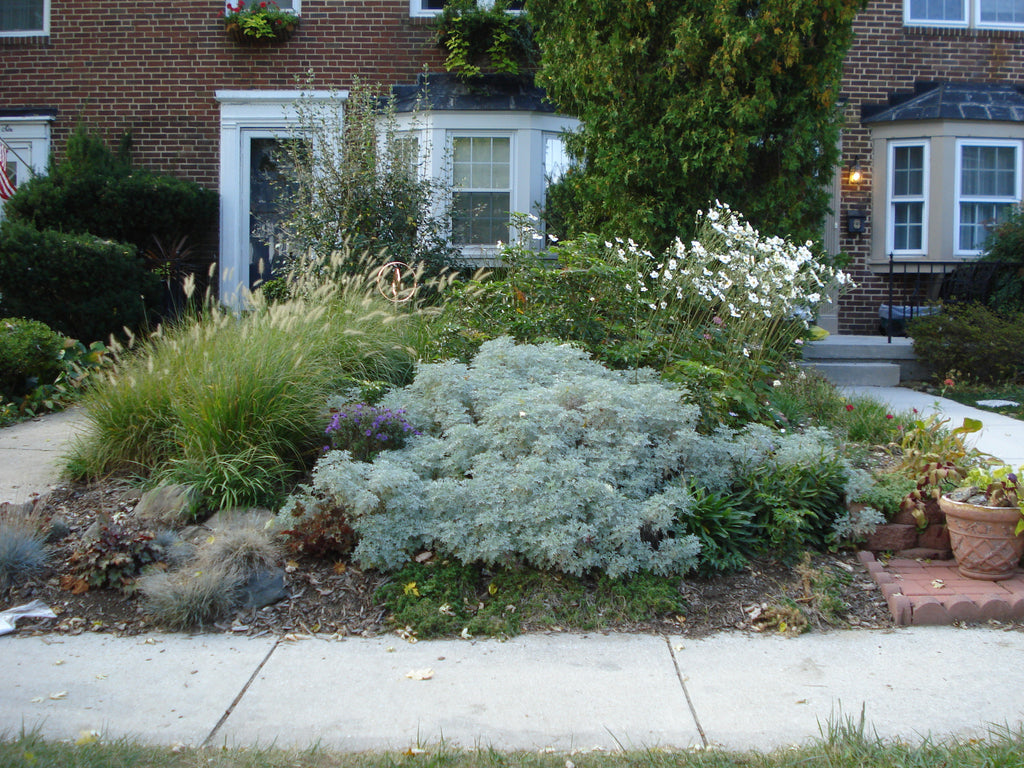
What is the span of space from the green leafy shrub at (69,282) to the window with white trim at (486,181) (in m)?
4.02

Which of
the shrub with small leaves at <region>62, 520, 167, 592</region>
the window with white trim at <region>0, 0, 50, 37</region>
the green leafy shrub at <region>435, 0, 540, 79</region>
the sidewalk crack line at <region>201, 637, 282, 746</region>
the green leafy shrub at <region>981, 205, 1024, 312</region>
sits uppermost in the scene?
the window with white trim at <region>0, 0, 50, 37</region>

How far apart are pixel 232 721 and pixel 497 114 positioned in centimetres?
909

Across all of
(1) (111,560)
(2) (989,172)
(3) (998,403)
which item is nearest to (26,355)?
(1) (111,560)

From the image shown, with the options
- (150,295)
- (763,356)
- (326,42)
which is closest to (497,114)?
(326,42)

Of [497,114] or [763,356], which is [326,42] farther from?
[763,356]

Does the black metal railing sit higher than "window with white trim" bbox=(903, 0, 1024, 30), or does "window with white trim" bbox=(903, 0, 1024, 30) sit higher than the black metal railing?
"window with white trim" bbox=(903, 0, 1024, 30)

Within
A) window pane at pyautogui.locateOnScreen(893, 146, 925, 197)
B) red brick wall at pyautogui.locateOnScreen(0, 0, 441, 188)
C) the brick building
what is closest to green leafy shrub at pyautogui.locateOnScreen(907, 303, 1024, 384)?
the brick building

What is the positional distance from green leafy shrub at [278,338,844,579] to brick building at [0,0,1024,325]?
6601 mm

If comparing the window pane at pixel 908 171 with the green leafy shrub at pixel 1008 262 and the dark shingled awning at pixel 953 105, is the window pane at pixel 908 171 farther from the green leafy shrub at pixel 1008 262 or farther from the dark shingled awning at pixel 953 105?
the green leafy shrub at pixel 1008 262

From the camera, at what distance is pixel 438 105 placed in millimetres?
10742

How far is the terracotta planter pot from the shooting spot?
3.93 metres

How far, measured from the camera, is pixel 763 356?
20.5 feet

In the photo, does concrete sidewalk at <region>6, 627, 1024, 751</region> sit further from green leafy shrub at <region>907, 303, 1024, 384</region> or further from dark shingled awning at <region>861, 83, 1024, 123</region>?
dark shingled awning at <region>861, 83, 1024, 123</region>

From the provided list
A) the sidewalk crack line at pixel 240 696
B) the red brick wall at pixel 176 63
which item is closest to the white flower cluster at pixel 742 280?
the sidewalk crack line at pixel 240 696
